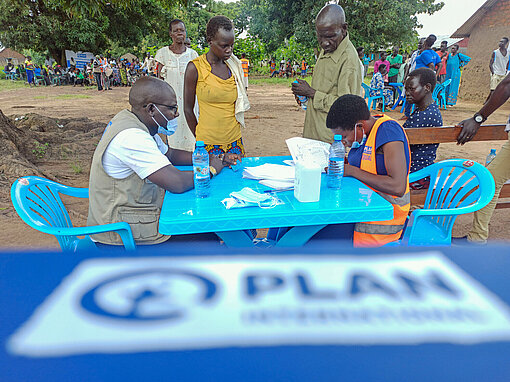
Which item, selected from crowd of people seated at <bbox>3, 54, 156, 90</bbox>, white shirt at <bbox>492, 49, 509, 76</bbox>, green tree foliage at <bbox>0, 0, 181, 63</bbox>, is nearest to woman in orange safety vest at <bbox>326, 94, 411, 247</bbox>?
white shirt at <bbox>492, 49, 509, 76</bbox>

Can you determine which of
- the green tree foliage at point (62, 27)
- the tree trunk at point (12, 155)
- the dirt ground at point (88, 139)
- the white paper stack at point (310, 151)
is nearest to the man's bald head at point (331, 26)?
the white paper stack at point (310, 151)

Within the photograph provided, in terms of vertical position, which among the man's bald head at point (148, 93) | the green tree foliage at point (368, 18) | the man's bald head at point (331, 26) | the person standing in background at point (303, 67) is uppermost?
the green tree foliage at point (368, 18)

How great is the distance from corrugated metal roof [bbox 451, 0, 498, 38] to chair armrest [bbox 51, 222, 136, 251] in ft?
43.9

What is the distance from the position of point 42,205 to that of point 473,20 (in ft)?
45.8

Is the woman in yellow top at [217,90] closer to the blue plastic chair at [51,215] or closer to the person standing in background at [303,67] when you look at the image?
the blue plastic chair at [51,215]

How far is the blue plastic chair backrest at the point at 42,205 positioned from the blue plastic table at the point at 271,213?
0.63 meters

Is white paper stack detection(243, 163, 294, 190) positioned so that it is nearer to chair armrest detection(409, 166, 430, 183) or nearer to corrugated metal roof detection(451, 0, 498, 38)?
chair armrest detection(409, 166, 430, 183)

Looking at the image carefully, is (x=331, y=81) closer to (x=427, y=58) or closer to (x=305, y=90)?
(x=305, y=90)

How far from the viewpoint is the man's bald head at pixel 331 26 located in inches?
103

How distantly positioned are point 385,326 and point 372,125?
57.2 inches

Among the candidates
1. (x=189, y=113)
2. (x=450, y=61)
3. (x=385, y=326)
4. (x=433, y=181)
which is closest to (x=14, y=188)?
(x=189, y=113)

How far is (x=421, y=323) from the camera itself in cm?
71

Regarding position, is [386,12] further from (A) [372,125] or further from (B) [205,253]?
(B) [205,253]

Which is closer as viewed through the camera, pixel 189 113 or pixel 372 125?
pixel 372 125
